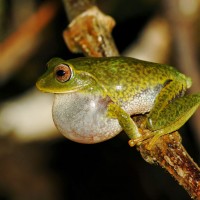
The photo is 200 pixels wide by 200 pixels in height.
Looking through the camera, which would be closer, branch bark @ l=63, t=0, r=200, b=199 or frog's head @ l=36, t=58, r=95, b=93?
branch bark @ l=63, t=0, r=200, b=199

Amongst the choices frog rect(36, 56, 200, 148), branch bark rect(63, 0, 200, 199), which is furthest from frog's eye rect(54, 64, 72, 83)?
branch bark rect(63, 0, 200, 199)

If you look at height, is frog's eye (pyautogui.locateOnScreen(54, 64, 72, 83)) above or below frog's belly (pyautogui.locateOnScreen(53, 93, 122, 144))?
above

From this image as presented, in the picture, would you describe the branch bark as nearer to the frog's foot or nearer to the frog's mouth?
the frog's foot

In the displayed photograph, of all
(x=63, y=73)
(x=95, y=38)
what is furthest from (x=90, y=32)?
(x=63, y=73)

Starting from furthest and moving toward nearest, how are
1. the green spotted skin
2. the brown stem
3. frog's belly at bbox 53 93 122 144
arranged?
the brown stem, the green spotted skin, frog's belly at bbox 53 93 122 144

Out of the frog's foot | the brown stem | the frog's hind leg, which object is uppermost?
the brown stem

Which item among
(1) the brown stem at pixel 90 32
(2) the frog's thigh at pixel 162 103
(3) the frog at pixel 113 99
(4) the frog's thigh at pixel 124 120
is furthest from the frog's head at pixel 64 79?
(1) the brown stem at pixel 90 32

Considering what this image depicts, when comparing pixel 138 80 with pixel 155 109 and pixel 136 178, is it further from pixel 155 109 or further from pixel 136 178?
pixel 136 178
